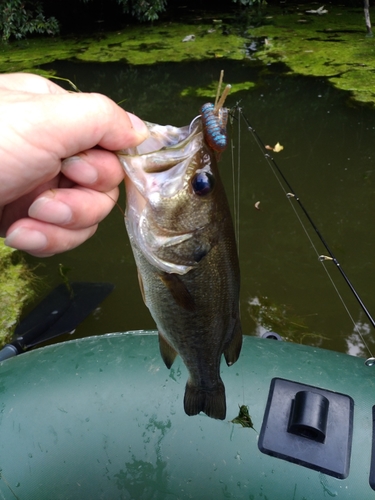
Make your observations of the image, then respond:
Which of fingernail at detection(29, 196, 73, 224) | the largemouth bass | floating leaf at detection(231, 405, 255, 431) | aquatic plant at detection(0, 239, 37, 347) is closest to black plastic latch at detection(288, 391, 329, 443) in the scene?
floating leaf at detection(231, 405, 255, 431)

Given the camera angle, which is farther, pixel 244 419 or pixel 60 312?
pixel 60 312

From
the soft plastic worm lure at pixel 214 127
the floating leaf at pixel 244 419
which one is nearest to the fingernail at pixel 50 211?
the soft plastic worm lure at pixel 214 127

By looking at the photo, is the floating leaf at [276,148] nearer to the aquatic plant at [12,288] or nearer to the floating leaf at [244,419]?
the aquatic plant at [12,288]

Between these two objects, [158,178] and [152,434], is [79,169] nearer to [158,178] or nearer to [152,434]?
[158,178]

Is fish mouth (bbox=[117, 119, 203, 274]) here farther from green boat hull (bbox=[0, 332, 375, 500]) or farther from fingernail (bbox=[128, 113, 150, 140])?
green boat hull (bbox=[0, 332, 375, 500])

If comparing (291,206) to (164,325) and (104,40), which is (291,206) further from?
(104,40)

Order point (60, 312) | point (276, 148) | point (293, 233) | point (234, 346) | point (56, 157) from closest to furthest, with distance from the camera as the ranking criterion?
point (56, 157) → point (234, 346) → point (60, 312) → point (293, 233) → point (276, 148)

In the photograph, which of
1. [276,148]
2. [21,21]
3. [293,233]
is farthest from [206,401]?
[21,21]
